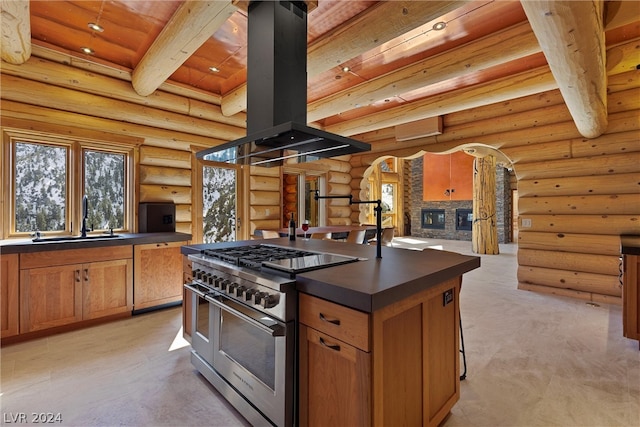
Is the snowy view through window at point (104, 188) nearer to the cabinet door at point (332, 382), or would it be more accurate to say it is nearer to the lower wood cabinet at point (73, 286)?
the lower wood cabinet at point (73, 286)

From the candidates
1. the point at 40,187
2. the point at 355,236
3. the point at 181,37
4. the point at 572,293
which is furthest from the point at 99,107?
the point at 572,293

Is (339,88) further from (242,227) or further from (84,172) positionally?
(84,172)

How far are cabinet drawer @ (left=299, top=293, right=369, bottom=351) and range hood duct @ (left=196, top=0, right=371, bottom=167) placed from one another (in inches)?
43.0

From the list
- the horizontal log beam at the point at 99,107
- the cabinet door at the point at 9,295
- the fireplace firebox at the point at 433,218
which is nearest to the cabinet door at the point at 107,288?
the cabinet door at the point at 9,295

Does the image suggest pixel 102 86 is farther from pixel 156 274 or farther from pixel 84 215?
pixel 156 274

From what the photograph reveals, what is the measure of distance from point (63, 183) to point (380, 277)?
4.15 m

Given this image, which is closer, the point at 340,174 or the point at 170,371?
the point at 170,371

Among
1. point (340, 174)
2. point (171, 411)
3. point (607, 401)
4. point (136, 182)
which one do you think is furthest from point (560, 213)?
point (136, 182)

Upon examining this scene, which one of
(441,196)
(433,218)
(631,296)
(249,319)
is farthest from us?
(433,218)

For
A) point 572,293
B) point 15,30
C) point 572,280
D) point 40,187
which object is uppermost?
point 15,30

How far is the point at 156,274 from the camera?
3742mm

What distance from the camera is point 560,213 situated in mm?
4469

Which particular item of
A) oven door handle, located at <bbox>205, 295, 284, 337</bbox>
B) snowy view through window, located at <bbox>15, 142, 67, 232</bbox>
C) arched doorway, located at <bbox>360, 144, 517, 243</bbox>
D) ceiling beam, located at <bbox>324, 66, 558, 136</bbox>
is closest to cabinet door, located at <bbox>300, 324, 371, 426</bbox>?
oven door handle, located at <bbox>205, 295, 284, 337</bbox>

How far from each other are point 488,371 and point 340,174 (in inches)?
215
